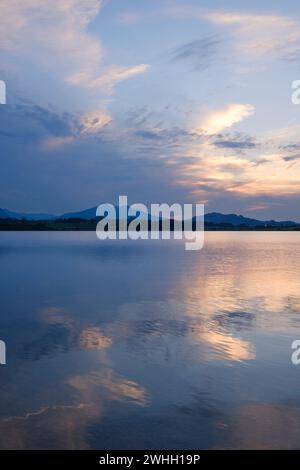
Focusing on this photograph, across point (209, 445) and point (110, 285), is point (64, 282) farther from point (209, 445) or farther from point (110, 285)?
point (209, 445)

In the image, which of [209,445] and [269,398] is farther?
[269,398]

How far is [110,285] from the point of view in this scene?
36688 millimetres

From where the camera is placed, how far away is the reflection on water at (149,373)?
386 inches

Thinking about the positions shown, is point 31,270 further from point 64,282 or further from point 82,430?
point 82,430

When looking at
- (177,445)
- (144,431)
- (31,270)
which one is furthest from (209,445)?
(31,270)

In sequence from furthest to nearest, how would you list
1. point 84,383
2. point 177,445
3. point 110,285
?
point 110,285
point 84,383
point 177,445

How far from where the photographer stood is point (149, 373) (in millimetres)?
13953

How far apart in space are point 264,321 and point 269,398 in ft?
34.0

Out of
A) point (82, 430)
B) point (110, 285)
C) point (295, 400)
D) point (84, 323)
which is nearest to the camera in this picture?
point (82, 430)

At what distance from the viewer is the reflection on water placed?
32.2 ft

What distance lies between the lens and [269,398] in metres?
11.9
